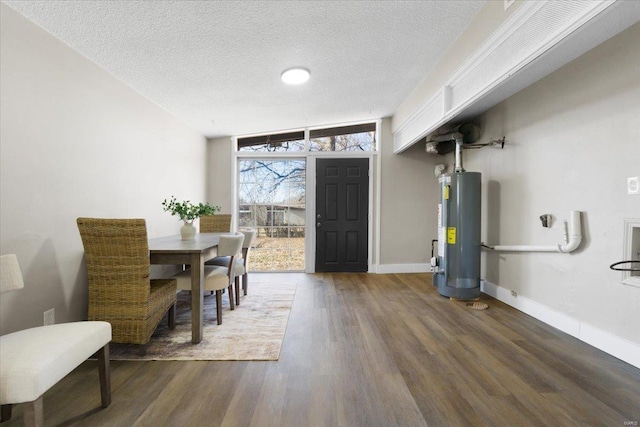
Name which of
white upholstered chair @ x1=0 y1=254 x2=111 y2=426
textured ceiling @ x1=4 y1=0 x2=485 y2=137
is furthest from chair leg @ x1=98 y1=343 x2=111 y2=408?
textured ceiling @ x1=4 y1=0 x2=485 y2=137

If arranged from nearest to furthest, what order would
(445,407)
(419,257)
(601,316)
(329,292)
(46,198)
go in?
(445,407)
(46,198)
(601,316)
(329,292)
(419,257)

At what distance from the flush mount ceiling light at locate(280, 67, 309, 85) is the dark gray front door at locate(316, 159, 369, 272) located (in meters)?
1.91

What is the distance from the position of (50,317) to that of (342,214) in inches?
147

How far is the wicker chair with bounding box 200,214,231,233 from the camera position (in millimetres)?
4090

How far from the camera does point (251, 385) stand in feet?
5.64

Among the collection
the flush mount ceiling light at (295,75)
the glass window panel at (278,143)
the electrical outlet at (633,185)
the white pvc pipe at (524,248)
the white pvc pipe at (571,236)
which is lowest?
the white pvc pipe at (524,248)

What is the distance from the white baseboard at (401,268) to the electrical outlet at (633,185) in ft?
9.89

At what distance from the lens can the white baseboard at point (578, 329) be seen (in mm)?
1965

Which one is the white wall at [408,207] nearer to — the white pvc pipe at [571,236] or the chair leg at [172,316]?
the white pvc pipe at [571,236]

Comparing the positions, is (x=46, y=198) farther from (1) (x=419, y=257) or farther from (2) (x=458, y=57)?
→ (1) (x=419, y=257)

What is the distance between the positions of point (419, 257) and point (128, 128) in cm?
444

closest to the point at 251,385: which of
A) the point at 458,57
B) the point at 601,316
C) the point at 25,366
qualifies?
the point at 25,366

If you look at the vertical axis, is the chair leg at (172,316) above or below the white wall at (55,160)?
below

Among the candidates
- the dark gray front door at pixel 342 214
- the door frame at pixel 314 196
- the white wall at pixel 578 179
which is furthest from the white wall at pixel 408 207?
the white wall at pixel 578 179
